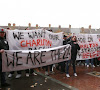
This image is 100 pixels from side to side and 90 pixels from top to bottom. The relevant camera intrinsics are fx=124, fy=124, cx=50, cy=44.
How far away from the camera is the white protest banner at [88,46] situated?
7.49 m

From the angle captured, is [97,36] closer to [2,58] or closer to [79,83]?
[79,83]

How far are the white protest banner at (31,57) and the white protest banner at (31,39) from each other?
49 centimetres

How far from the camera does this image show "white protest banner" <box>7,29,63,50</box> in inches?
210

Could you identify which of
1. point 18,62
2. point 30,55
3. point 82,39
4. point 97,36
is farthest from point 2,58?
point 97,36

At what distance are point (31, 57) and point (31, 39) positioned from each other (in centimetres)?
107

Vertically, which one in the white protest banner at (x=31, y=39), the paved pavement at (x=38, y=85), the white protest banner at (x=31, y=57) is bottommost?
the paved pavement at (x=38, y=85)

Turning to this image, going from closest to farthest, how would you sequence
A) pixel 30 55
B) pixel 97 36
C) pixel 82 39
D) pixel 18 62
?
pixel 18 62, pixel 30 55, pixel 82 39, pixel 97 36

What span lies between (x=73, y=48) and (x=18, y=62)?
282 cm

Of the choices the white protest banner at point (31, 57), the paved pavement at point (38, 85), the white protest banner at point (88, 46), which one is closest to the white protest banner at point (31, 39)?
the white protest banner at point (31, 57)

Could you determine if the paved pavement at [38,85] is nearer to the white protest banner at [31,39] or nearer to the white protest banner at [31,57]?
the white protest banner at [31,57]

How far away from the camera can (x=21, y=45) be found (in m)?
5.50

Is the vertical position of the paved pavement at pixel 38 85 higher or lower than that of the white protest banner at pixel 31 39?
lower

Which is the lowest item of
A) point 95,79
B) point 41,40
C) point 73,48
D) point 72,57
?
point 95,79

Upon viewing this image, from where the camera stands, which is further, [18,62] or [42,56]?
[42,56]
